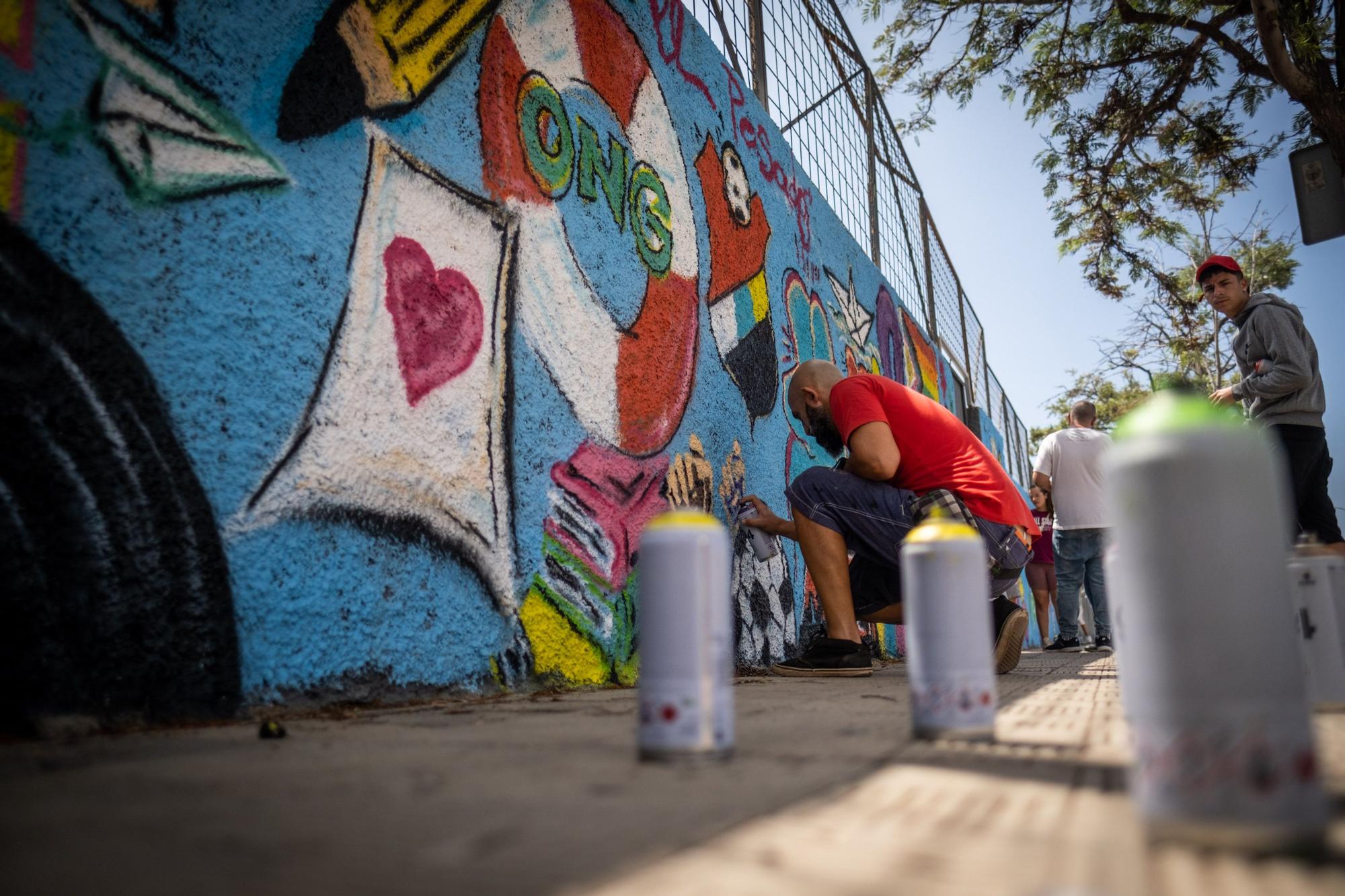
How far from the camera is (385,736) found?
4.11 ft

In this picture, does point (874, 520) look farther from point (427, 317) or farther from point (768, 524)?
point (427, 317)

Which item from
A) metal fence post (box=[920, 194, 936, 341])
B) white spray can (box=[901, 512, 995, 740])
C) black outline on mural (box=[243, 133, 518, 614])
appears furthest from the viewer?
metal fence post (box=[920, 194, 936, 341])

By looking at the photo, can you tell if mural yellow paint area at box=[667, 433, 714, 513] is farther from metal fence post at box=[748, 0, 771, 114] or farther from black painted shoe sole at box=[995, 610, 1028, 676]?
metal fence post at box=[748, 0, 771, 114]

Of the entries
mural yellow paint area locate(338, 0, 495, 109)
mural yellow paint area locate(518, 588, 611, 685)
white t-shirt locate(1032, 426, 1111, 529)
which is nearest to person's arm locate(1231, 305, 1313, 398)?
white t-shirt locate(1032, 426, 1111, 529)

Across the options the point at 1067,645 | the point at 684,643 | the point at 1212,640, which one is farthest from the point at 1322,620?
the point at 1067,645

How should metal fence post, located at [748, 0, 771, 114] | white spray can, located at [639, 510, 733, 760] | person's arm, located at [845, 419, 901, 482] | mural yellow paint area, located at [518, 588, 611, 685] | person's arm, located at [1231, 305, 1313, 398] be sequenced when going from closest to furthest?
white spray can, located at [639, 510, 733, 760], mural yellow paint area, located at [518, 588, 611, 685], person's arm, located at [845, 419, 901, 482], person's arm, located at [1231, 305, 1313, 398], metal fence post, located at [748, 0, 771, 114]

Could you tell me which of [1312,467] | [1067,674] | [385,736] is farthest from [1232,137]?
[385,736]

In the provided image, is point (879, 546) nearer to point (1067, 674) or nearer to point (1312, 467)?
point (1067, 674)

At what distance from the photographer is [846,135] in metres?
6.33

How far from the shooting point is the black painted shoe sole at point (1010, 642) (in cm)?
281

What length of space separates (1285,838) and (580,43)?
9.46ft

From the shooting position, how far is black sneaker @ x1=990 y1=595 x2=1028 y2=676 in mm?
2814

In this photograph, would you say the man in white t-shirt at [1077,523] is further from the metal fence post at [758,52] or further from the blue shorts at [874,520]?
the metal fence post at [758,52]

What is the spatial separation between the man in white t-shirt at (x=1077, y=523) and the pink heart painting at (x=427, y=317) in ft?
15.1
